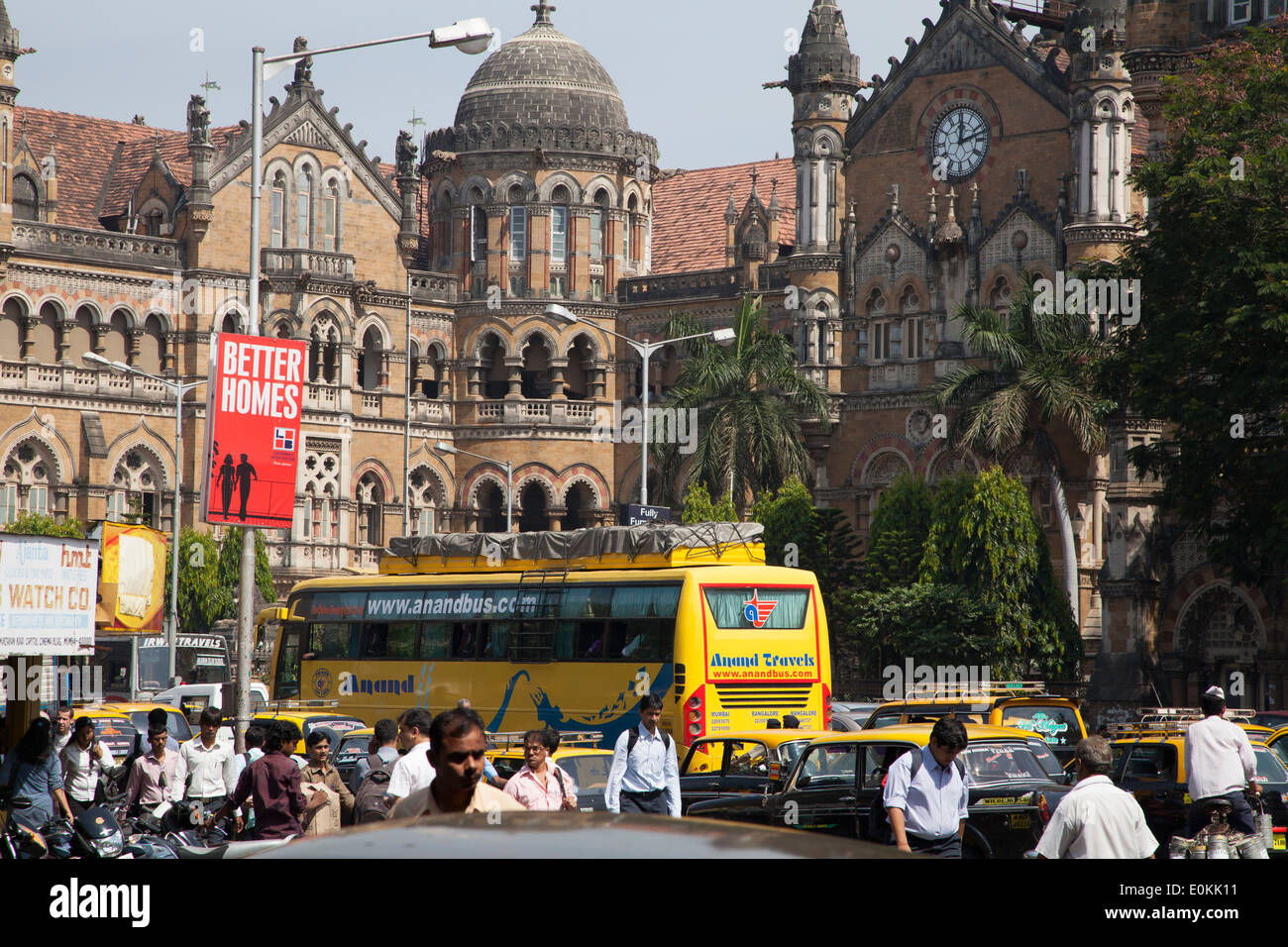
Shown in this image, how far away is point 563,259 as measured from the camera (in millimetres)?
64375

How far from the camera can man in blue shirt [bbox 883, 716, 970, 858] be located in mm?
12469

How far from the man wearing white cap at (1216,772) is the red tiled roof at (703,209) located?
49.4 meters

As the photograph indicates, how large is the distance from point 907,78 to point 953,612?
67.3ft

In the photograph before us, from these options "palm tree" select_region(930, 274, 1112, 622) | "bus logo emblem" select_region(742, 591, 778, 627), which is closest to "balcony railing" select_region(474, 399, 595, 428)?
"palm tree" select_region(930, 274, 1112, 622)

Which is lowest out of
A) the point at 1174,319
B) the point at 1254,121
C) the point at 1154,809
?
the point at 1154,809

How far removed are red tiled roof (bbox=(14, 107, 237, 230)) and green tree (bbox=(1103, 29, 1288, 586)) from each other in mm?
37932

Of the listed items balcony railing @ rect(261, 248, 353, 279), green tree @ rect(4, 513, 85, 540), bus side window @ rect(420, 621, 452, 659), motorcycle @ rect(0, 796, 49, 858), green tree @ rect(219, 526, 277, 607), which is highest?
balcony railing @ rect(261, 248, 353, 279)

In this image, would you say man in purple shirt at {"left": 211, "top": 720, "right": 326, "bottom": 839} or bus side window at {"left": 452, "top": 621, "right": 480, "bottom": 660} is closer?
man in purple shirt at {"left": 211, "top": 720, "right": 326, "bottom": 839}

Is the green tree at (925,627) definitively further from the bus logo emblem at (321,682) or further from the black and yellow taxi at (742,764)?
the black and yellow taxi at (742,764)

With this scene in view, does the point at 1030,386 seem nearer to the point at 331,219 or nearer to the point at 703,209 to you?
the point at 703,209

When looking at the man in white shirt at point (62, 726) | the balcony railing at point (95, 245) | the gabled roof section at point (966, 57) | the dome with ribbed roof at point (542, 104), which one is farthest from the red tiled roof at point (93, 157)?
the man in white shirt at point (62, 726)

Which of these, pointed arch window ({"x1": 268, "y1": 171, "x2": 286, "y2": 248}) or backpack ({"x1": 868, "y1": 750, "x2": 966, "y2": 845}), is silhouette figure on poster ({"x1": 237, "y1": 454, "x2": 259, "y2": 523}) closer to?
backpack ({"x1": 868, "y1": 750, "x2": 966, "y2": 845})
